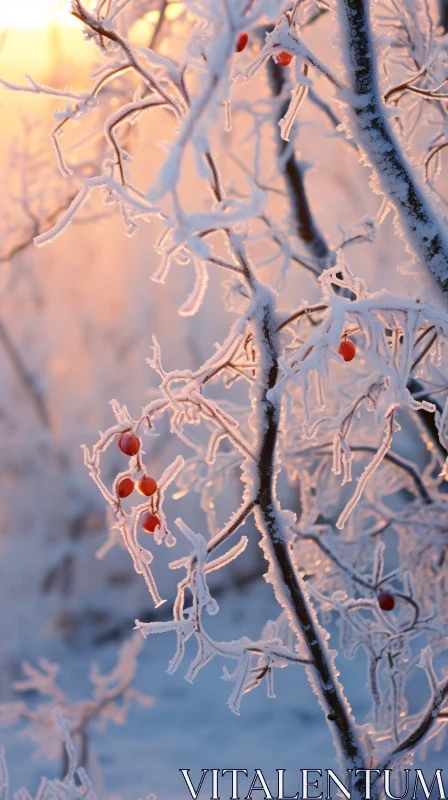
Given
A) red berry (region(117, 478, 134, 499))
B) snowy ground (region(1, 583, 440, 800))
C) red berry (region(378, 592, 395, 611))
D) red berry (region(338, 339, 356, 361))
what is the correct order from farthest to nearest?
1. snowy ground (region(1, 583, 440, 800))
2. red berry (region(378, 592, 395, 611))
3. red berry (region(117, 478, 134, 499))
4. red berry (region(338, 339, 356, 361))

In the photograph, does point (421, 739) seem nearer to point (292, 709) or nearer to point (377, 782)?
point (377, 782)

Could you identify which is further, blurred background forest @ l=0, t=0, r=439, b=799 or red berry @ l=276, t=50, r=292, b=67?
blurred background forest @ l=0, t=0, r=439, b=799

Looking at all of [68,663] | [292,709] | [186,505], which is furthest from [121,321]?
[292,709]

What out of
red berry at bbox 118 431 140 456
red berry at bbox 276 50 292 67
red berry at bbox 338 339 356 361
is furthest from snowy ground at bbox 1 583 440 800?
red berry at bbox 276 50 292 67

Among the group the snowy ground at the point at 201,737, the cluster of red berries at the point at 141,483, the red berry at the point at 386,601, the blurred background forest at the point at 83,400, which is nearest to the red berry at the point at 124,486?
the cluster of red berries at the point at 141,483

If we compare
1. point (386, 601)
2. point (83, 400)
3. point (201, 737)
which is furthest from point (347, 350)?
point (83, 400)

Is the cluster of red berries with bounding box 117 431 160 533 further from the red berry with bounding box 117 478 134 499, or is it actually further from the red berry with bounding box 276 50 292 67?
the red berry with bounding box 276 50 292 67
